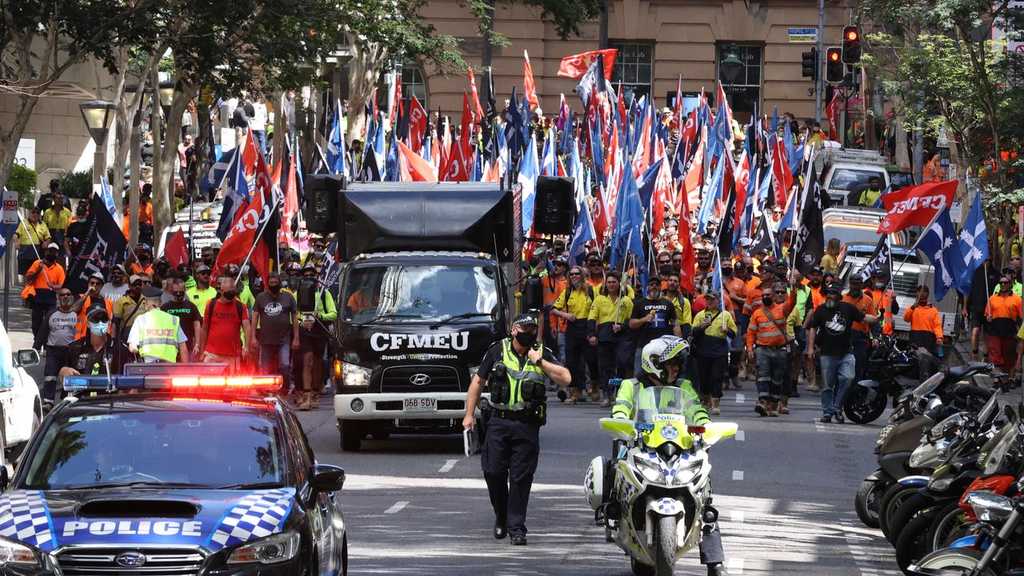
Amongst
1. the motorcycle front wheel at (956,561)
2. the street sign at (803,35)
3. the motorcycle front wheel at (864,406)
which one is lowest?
the motorcycle front wheel at (864,406)

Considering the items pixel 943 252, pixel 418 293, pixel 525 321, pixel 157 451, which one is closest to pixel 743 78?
pixel 943 252

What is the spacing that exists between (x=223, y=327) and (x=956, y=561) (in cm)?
1367

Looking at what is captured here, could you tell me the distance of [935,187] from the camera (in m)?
26.6

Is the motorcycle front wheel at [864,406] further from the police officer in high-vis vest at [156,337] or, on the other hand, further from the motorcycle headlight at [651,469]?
the motorcycle headlight at [651,469]

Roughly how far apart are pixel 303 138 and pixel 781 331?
82.4 feet

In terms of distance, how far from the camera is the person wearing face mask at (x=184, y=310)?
21.5 meters

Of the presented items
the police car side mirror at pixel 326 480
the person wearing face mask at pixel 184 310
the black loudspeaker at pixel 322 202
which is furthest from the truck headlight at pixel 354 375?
the police car side mirror at pixel 326 480

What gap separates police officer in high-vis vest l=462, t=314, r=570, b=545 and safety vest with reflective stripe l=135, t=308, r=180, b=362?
546 centimetres

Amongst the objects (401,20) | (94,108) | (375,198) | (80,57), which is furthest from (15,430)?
(401,20)

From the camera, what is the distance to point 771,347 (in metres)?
23.7

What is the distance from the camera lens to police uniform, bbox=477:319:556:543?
13.6 metres

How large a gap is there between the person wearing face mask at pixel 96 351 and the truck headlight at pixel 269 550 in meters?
10.3

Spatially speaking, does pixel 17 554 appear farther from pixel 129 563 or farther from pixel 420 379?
pixel 420 379

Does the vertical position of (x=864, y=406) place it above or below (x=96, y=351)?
below
